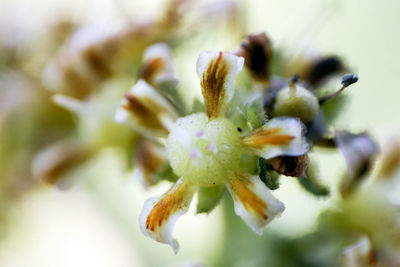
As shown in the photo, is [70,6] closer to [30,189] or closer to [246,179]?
[30,189]

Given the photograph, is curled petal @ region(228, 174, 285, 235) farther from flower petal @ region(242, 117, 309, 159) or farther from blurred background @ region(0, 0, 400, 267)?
blurred background @ region(0, 0, 400, 267)

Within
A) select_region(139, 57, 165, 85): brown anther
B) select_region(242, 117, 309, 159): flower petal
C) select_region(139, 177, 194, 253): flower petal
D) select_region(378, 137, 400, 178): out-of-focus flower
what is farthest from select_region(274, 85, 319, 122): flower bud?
select_region(378, 137, 400, 178): out-of-focus flower

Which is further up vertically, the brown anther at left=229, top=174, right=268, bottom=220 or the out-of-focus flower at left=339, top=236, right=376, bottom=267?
the brown anther at left=229, top=174, right=268, bottom=220

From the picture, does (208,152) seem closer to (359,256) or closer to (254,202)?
(254,202)

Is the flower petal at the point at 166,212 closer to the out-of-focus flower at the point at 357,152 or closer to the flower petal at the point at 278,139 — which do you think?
the flower petal at the point at 278,139

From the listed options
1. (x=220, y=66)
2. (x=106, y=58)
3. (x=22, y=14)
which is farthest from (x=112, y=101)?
(x=22, y=14)
